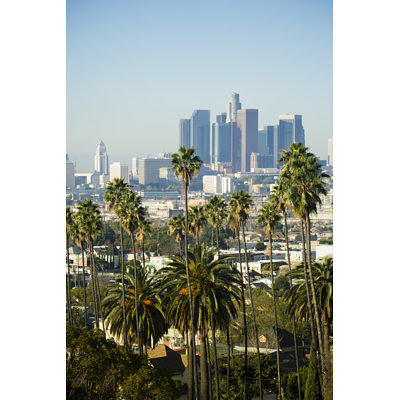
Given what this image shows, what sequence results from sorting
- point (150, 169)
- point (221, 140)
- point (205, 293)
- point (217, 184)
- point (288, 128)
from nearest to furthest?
point (205, 293)
point (288, 128)
point (217, 184)
point (150, 169)
point (221, 140)

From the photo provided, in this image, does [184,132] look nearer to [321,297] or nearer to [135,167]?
[135,167]

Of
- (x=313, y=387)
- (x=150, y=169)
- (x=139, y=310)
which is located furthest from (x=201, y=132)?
(x=313, y=387)

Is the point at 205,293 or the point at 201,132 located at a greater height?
the point at 201,132

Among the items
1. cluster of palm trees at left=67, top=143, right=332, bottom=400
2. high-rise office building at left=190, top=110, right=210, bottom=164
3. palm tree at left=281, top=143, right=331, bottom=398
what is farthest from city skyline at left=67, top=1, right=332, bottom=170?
high-rise office building at left=190, top=110, right=210, bottom=164

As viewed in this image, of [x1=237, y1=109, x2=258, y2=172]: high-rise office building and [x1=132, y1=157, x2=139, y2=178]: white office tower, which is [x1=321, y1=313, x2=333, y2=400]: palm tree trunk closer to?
[x1=237, y1=109, x2=258, y2=172]: high-rise office building

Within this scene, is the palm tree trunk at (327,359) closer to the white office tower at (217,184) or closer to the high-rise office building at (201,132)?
the white office tower at (217,184)
